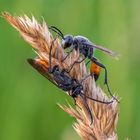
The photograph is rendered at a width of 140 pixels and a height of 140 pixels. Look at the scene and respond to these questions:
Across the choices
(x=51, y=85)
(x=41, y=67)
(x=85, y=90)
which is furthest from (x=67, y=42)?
(x=51, y=85)

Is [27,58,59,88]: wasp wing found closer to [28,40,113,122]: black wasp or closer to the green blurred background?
[28,40,113,122]: black wasp

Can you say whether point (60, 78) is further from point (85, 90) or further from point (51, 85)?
point (51, 85)

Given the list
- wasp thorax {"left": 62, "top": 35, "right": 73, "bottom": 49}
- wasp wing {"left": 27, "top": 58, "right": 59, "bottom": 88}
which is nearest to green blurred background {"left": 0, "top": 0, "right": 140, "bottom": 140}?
wasp thorax {"left": 62, "top": 35, "right": 73, "bottom": 49}

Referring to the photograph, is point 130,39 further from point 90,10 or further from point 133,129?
point 133,129

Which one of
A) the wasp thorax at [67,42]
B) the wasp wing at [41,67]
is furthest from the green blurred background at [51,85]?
the wasp wing at [41,67]

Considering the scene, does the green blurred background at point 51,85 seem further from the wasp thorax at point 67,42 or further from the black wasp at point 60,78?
the black wasp at point 60,78

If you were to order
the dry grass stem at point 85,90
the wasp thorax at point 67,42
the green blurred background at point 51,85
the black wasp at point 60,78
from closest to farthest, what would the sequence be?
1. the dry grass stem at point 85,90
2. the black wasp at point 60,78
3. the wasp thorax at point 67,42
4. the green blurred background at point 51,85
